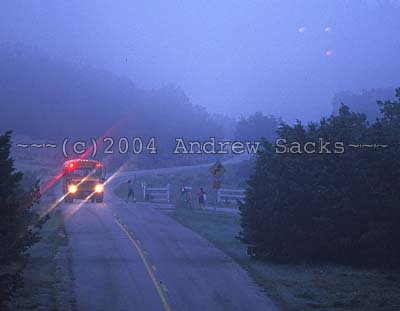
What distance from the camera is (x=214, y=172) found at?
36531 mm

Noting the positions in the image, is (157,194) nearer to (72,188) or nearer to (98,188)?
(98,188)

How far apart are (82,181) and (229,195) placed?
416 inches

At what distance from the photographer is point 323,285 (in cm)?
1895

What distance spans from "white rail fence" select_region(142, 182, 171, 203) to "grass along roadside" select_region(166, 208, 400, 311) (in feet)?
78.8

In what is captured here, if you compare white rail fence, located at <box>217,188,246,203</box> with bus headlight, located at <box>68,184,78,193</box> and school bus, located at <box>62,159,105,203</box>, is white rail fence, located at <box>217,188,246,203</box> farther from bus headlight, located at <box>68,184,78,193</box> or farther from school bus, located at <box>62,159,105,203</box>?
bus headlight, located at <box>68,184,78,193</box>

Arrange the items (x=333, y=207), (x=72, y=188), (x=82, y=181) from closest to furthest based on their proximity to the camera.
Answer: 1. (x=333, y=207)
2. (x=82, y=181)
3. (x=72, y=188)

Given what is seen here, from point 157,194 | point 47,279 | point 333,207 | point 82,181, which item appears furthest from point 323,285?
point 157,194

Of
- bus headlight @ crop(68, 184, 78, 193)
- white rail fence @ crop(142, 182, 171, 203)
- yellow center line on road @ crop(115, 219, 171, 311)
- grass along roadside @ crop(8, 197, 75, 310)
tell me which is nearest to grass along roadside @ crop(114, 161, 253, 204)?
white rail fence @ crop(142, 182, 171, 203)

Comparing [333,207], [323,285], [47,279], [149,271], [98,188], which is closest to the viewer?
[47,279]

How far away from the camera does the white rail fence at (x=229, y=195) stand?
4759cm

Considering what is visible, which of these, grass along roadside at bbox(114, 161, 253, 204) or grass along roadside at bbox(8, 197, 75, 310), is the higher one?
grass along roadside at bbox(114, 161, 253, 204)

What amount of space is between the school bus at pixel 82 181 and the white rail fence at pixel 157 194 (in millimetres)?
6192

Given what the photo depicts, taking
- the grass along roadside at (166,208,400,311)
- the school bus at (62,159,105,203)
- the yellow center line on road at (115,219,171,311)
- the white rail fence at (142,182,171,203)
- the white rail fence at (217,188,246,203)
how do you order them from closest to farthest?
1. the yellow center line on road at (115,219,171,311)
2. the grass along roadside at (166,208,400,311)
3. the school bus at (62,159,105,203)
4. the white rail fence at (217,188,246,203)
5. the white rail fence at (142,182,171,203)

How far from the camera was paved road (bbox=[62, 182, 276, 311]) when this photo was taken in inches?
631
